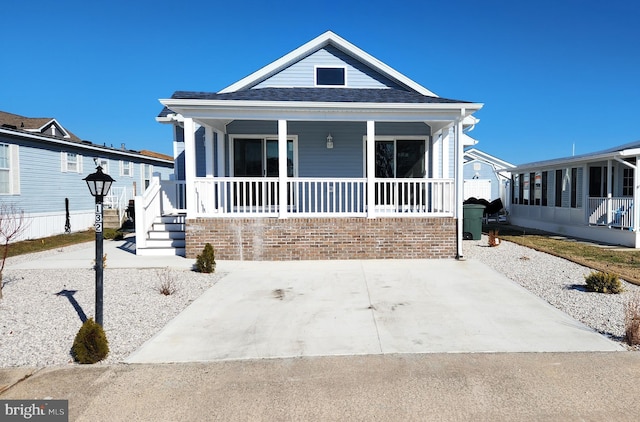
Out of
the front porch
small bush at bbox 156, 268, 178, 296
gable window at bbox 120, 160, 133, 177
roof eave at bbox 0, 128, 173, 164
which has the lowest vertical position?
small bush at bbox 156, 268, 178, 296

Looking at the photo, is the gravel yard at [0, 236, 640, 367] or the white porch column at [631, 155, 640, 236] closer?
the gravel yard at [0, 236, 640, 367]

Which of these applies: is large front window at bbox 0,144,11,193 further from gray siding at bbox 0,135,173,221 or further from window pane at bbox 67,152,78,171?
window pane at bbox 67,152,78,171

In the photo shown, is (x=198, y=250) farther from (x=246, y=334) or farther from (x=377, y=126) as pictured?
(x=377, y=126)

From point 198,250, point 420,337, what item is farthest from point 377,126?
point 420,337

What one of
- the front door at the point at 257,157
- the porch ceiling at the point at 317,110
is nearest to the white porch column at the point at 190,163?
the porch ceiling at the point at 317,110

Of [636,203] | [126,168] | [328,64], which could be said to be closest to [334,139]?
[328,64]

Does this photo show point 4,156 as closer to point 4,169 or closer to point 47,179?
point 4,169

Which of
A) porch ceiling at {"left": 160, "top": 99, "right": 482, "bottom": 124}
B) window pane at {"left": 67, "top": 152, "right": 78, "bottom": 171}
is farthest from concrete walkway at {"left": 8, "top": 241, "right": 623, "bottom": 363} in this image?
window pane at {"left": 67, "top": 152, "right": 78, "bottom": 171}

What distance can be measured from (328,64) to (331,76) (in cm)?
38

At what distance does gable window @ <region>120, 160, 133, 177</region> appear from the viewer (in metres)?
20.6

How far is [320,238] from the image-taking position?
9016mm

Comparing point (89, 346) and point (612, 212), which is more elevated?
point (612, 212)

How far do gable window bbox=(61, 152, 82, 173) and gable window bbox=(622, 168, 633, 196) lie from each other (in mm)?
21493

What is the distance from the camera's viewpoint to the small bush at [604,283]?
6.14 m
